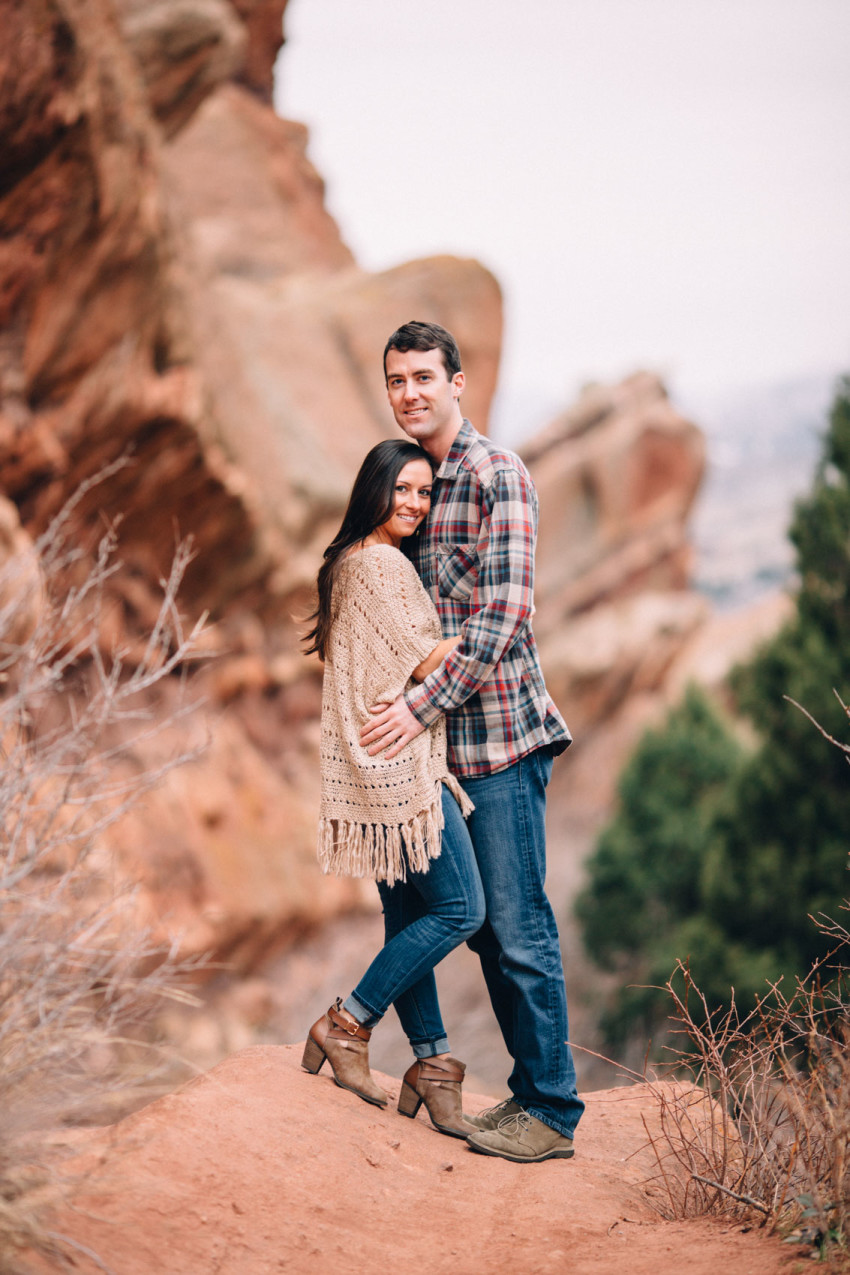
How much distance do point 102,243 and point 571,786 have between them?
16.5 metres

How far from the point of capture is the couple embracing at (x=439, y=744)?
305 centimetres

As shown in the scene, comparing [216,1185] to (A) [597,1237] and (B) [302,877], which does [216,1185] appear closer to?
(A) [597,1237]

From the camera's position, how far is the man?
3068mm

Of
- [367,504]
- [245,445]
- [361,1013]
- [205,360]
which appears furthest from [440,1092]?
[245,445]

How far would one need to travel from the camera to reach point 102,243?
7719mm

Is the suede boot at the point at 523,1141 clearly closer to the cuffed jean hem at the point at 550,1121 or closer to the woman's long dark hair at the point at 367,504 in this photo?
the cuffed jean hem at the point at 550,1121

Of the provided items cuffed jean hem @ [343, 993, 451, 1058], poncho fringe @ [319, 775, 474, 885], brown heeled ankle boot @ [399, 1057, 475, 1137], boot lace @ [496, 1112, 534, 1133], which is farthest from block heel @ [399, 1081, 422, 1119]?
poncho fringe @ [319, 775, 474, 885]

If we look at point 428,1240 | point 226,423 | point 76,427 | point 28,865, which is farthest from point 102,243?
point 428,1240

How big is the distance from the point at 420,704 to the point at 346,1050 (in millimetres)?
1080

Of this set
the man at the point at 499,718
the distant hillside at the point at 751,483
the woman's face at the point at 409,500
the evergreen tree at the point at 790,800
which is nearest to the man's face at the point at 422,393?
the man at the point at 499,718

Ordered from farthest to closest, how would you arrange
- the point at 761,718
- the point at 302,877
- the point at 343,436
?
the point at 343,436 < the point at 302,877 < the point at 761,718

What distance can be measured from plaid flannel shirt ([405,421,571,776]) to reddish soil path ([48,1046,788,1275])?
1.08m

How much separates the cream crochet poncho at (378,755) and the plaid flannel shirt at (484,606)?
0.09 m

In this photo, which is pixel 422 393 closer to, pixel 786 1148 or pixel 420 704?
pixel 420 704
